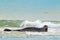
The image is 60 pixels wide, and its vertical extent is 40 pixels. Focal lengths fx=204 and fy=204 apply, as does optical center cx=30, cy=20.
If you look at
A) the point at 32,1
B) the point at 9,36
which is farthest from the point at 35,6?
the point at 9,36

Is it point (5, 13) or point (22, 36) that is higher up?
point (5, 13)

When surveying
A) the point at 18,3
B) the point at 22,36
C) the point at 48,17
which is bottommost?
the point at 22,36

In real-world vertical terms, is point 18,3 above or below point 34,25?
above

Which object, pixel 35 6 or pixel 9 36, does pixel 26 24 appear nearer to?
pixel 35 6

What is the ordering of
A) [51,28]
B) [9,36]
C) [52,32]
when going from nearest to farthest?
[9,36], [52,32], [51,28]

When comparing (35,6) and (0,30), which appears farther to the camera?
(35,6)

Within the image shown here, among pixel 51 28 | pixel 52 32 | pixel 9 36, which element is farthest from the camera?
pixel 51 28

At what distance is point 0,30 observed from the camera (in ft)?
7.93

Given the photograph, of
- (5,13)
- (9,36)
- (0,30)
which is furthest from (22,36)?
(5,13)

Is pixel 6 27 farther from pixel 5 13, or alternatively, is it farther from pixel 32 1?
pixel 32 1

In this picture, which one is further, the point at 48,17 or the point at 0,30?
the point at 48,17

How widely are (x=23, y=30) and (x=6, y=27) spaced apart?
9.7 inches

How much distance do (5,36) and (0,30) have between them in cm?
25

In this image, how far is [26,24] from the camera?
259 cm
